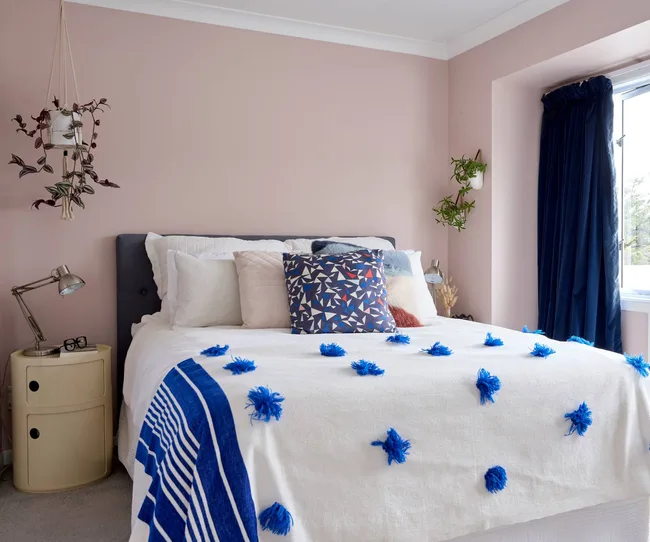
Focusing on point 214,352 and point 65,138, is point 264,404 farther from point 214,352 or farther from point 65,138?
point 65,138

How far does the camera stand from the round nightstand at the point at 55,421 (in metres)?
2.64

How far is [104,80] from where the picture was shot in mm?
3180

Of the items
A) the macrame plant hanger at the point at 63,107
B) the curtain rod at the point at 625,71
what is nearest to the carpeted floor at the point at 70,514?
the macrame plant hanger at the point at 63,107

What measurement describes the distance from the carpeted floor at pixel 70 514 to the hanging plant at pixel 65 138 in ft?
4.32

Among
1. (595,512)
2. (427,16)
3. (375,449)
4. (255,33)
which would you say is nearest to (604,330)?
(595,512)

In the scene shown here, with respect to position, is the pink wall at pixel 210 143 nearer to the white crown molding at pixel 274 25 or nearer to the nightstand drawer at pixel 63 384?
the white crown molding at pixel 274 25

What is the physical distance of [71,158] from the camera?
3084mm

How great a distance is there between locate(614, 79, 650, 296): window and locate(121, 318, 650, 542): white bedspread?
61.9 inches

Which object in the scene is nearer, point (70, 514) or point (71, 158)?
point (70, 514)

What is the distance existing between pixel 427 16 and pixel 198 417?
9.67 ft

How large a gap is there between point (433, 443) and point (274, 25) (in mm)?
2780

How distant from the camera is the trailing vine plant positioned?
285 centimetres

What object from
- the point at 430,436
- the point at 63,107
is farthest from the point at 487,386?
the point at 63,107

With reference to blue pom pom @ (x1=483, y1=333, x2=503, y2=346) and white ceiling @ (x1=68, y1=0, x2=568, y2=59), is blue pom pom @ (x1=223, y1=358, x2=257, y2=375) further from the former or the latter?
white ceiling @ (x1=68, y1=0, x2=568, y2=59)
